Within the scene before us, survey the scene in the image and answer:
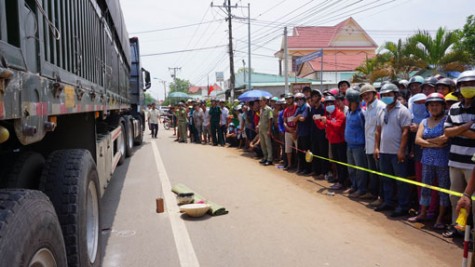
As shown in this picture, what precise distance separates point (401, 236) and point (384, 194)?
4.59ft

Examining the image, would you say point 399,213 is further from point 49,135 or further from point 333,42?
point 333,42

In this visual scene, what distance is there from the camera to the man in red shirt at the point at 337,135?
8.16 metres

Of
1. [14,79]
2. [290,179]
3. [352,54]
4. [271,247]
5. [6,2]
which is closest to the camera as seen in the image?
[14,79]

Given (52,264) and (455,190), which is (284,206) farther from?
(52,264)

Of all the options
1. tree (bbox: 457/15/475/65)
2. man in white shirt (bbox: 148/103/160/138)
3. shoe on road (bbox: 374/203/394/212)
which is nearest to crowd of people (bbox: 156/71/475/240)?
shoe on road (bbox: 374/203/394/212)

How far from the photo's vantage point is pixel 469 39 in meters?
17.0

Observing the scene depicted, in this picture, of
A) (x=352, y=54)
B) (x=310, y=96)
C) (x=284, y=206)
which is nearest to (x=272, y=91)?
(x=352, y=54)

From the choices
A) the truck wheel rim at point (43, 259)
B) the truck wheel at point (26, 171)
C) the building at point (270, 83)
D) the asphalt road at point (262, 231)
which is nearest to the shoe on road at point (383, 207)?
the asphalt road at point (262, 231)

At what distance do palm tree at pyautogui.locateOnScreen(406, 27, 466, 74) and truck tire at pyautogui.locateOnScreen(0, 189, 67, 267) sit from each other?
15.4m

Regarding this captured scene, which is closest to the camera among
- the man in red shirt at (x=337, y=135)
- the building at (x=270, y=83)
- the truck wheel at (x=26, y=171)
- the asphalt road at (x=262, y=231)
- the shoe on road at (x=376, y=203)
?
the truck wheel at (x=26, y=171)

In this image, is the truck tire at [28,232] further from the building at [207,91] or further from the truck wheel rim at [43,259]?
the building at [207,91]

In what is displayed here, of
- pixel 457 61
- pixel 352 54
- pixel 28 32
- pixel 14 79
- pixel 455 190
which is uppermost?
pixel 352 54

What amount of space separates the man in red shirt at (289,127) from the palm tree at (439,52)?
773 centimetres

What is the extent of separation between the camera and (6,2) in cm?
219
